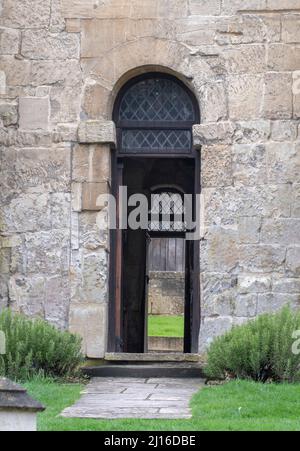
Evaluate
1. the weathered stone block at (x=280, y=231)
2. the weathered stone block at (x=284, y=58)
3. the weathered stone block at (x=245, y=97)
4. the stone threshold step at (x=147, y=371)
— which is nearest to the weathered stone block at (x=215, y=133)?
the weathered stone block at (x=245, y=97)

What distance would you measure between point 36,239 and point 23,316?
942 millimetres

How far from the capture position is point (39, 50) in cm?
1116

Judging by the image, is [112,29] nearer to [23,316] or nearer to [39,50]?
[39,50]

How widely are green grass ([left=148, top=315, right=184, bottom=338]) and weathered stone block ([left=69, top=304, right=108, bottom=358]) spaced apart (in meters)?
14.8

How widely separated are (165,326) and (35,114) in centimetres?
1652

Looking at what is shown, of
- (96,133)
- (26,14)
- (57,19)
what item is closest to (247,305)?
(96,133)

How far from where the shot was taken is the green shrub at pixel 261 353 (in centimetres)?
918

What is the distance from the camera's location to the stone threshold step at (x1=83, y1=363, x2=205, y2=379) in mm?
10383

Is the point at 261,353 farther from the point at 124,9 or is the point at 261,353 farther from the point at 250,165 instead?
the point at 124,9

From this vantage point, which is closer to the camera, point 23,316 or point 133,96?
point 23,316

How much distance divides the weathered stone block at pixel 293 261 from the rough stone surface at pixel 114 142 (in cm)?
1

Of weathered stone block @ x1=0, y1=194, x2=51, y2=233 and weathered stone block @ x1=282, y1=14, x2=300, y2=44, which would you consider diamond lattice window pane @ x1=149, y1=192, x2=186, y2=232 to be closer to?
weathered stone block @ x1=0, y1=194, x2=51, y2=233

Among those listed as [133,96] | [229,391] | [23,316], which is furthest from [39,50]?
[229,391]

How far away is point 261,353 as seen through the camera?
9188 millimetres
